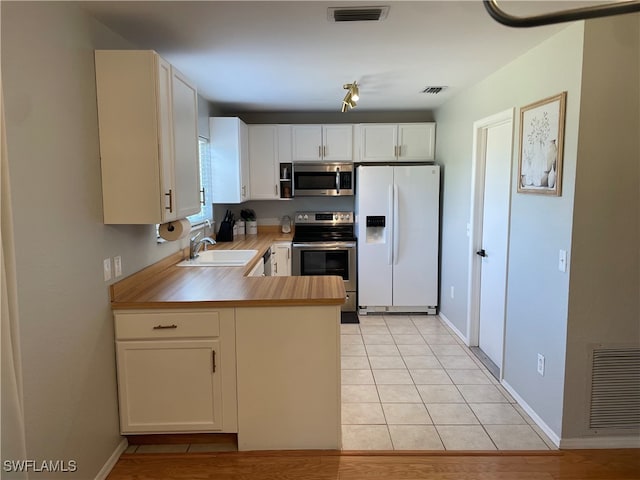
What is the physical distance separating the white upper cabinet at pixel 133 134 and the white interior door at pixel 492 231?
94.4 inches

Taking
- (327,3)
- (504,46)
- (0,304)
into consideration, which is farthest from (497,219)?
(0,304)

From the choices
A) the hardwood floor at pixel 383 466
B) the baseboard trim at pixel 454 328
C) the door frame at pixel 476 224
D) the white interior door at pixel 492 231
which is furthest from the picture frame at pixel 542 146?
the baseboard trim at pixel 454 328

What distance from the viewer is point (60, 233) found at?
1.84 m

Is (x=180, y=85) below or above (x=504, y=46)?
below

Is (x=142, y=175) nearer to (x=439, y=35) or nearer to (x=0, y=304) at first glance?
(x=0, y=304)

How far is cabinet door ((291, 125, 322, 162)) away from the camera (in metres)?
4.97

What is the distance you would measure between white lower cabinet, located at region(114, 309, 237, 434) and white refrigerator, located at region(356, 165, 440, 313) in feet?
9.03

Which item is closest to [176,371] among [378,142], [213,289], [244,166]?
[213,289]

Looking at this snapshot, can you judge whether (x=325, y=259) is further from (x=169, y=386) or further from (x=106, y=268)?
(x=106, y=268)

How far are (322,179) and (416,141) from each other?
1197 millimetres

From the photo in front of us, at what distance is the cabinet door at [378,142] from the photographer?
16.2 feet

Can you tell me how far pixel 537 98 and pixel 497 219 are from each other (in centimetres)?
109

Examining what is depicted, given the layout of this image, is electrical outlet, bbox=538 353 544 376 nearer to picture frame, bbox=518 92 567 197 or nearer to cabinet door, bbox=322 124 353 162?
picture frame, bbox=518 92 567 197

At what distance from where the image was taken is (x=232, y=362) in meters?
2.34
